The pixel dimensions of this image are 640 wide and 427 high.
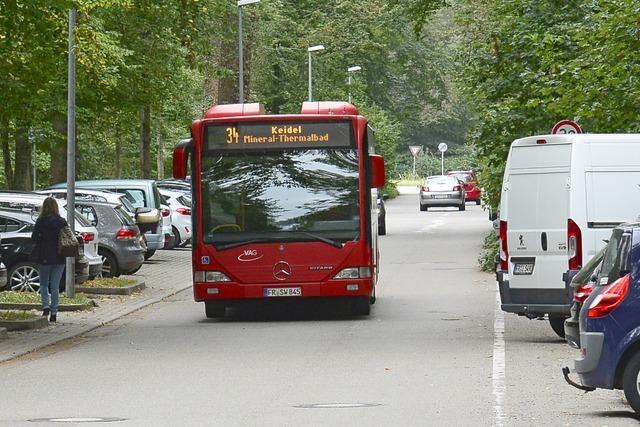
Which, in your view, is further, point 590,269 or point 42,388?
point 42,388

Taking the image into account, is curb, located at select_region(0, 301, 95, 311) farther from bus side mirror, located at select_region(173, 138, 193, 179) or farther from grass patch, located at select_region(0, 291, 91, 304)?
bus side mirror, located at select_region(173, 138, 193, 179)

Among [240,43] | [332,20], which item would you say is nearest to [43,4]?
[240,43]

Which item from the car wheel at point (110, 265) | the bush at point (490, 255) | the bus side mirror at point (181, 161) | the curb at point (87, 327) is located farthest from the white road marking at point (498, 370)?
the bush at point (490, 255)

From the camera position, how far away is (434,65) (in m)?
76.2

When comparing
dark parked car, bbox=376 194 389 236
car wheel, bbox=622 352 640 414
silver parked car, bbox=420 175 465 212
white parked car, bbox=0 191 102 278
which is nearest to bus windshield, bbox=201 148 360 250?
white parked car, bbox=0 191 102 278

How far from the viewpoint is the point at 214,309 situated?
75.2 ft

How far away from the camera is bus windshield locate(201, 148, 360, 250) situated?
859 inches

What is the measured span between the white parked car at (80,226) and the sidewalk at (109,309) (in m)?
0.59

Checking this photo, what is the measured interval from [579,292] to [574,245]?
13.0ft

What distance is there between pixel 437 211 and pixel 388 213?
13.3 feet

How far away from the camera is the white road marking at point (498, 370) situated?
1205cm

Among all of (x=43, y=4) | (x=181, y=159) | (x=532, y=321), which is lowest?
(x=532, y=321)

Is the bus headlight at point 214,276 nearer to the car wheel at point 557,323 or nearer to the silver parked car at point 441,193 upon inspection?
the car wheel at point 557,323

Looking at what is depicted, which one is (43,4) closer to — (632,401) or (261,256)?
(261,256)
